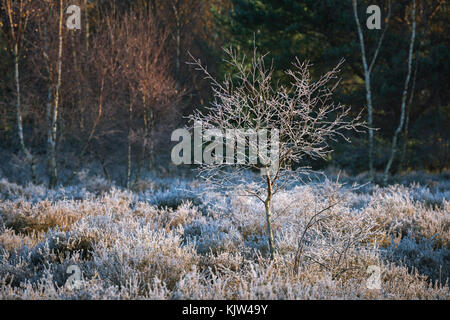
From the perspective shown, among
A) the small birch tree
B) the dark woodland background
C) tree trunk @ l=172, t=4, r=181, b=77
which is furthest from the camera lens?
tree trunk @ l=172, t=4, r=181, b=77

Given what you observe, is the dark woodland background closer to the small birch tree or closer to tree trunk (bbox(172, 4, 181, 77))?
tree trunk (bbox(172, 4, 181, 77))

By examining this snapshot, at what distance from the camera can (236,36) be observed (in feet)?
48.5

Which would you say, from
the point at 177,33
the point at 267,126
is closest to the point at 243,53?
the point at 177,33

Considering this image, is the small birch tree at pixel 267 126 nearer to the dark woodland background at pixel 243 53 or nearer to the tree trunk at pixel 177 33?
the dark woodland background at pixel 243 53

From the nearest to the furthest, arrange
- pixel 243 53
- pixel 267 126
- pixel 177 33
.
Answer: pixel 267 126, pixel 243 53, pixel 177 33

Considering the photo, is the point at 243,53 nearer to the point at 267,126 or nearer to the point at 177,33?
the point at 177,33

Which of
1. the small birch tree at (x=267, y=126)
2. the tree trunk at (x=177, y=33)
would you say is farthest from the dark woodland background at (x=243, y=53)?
the small birch tree at (x=267, y=126)

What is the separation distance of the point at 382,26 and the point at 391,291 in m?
10.6

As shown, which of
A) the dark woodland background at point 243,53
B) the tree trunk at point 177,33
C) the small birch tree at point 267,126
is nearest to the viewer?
the small birch tree at point 267,126

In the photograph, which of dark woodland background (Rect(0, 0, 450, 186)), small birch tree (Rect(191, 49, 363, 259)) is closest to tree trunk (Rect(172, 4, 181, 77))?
dark woodland background (Rect(0, 0, 450, 186))

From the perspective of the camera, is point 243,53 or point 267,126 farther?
point 243,53

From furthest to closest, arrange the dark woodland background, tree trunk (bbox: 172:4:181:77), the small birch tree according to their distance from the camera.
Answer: tree trunk (bbox: 172:4:181:77) → the dark woodland background → the small birch tree

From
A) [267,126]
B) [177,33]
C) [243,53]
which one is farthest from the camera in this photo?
[177,33]

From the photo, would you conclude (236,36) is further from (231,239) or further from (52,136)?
(231,239)
